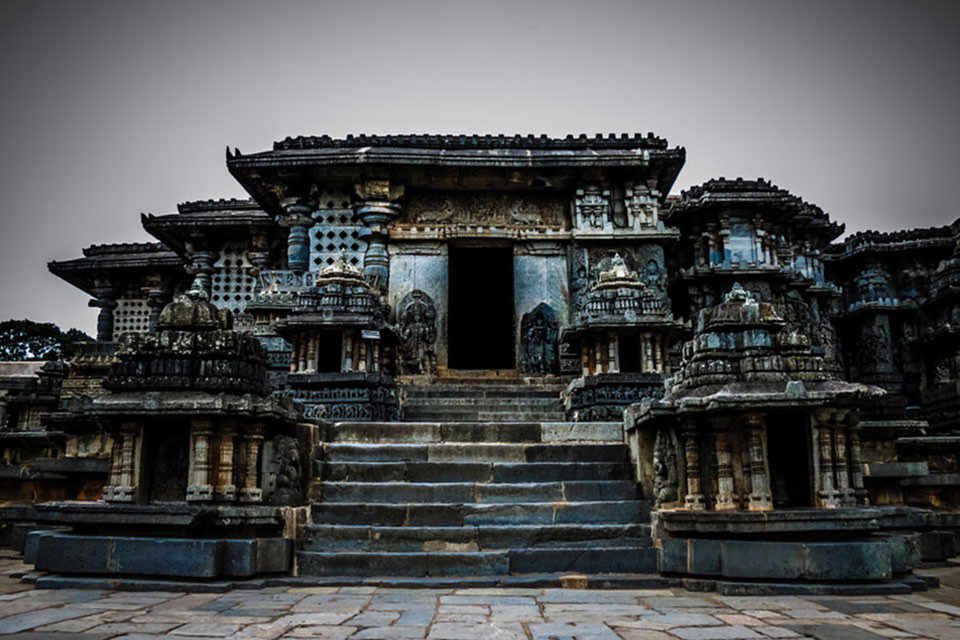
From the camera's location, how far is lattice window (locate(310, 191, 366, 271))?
53.7 feet

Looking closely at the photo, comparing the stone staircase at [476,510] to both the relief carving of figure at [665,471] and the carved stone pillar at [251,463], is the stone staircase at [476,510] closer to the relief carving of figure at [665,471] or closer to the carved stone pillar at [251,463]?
the relief carving of figure at [665,471]

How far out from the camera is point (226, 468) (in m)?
6.70

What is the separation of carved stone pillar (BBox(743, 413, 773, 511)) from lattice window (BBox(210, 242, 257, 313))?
50.7ft

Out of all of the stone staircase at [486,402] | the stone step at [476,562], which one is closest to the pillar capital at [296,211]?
the stone staircase at [486,402]

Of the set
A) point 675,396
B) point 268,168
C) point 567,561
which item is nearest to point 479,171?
point 268,168

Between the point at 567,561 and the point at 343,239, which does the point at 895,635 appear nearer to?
the point at 567,561

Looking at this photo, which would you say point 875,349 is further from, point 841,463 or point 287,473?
point 287,473

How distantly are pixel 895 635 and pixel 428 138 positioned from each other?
13982mm

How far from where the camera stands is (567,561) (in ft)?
21.6

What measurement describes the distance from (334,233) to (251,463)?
33.7 feet

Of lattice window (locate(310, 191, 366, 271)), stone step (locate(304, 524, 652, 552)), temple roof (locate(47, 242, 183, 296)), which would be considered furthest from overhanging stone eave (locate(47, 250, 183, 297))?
stone step (locate(304, 524, 652, 552))

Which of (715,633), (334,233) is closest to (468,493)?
(715,633)

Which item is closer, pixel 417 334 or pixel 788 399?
pixel 788 399

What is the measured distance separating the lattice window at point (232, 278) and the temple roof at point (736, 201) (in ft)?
36.9
